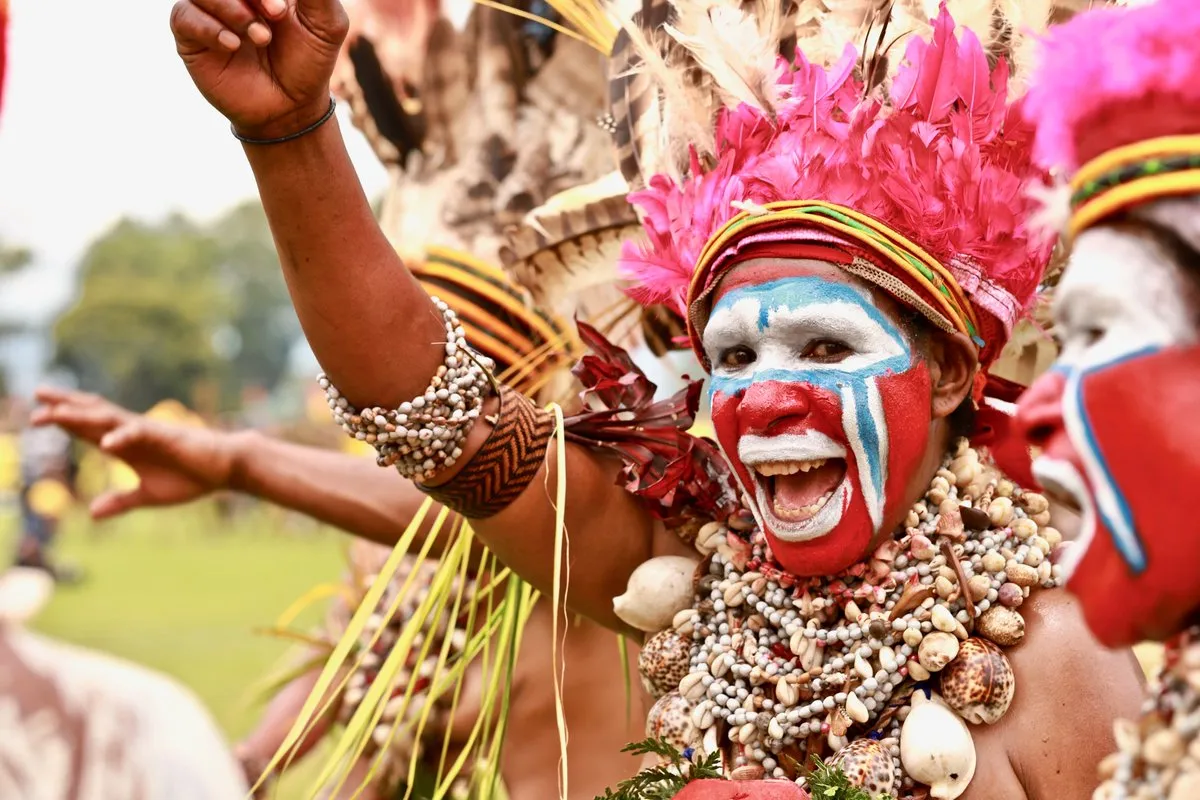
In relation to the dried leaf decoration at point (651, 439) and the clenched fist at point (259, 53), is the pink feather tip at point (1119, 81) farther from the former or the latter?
the dried leaf decoration at point (651, 439)

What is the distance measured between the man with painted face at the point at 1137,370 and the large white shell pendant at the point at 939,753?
Answer: 2.06 feet

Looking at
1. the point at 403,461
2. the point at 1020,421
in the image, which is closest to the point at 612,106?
the point at 403,461

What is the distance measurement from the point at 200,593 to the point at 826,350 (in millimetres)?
12590

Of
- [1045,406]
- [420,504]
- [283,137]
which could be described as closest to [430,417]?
[283,137]

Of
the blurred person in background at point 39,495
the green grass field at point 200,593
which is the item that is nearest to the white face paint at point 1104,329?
the green grass field at point 200,593

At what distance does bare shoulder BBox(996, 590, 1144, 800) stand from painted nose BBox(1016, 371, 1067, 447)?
2.54 feet

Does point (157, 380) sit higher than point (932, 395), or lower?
higher

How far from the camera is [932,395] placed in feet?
7.25

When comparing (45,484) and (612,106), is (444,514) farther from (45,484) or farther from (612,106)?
(45,484)

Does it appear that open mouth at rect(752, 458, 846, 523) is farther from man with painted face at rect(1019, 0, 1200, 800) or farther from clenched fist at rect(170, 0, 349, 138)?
clenched fist at rect(170, 0, 349, 138)

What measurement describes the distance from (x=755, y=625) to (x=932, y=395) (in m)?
0.46

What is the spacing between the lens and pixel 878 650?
2.13m

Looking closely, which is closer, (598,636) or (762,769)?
(762,769)

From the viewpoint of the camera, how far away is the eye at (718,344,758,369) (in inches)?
87.3
